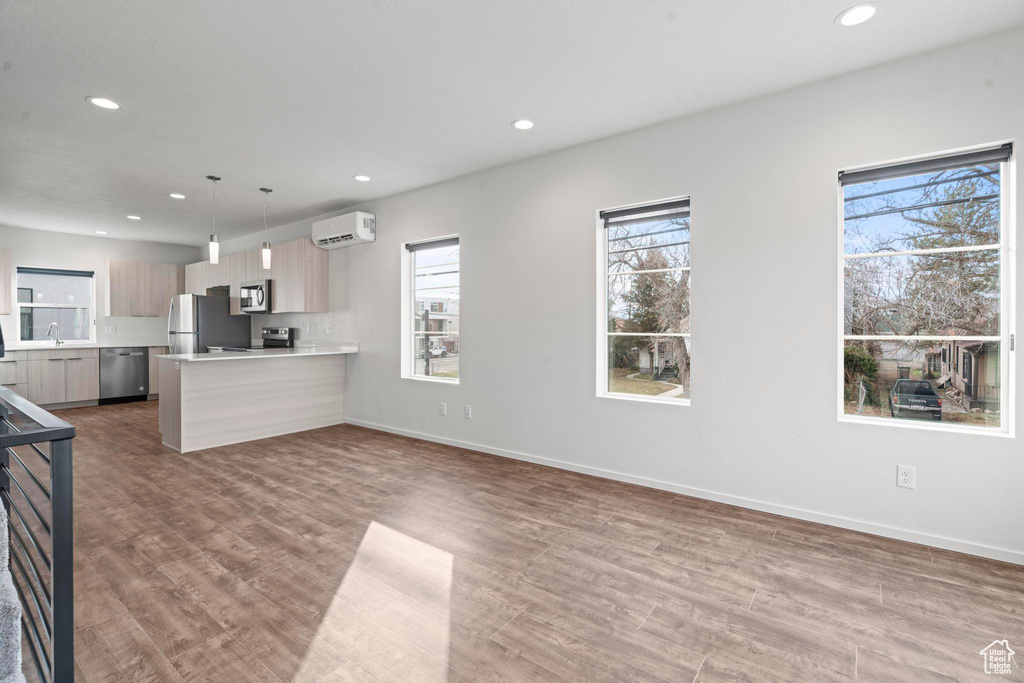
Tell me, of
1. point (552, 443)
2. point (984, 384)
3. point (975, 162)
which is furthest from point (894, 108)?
point (552, 443)

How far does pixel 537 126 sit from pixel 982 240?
2.59 meters

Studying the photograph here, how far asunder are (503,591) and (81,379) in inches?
290

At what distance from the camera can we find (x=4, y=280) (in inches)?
246

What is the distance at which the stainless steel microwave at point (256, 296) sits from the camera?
20.6ft

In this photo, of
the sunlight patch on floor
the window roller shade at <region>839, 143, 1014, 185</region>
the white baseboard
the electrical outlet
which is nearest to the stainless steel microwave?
the white baseboard

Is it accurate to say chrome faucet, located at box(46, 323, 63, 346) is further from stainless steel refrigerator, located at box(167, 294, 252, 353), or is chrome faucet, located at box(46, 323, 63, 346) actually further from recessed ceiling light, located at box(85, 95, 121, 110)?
recessed ceiling light, located at box(85, 95, 121, 110)

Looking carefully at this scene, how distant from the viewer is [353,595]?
209 centimetres

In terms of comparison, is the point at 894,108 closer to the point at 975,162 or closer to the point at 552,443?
the point at 975,162

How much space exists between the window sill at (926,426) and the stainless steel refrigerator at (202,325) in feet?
23.3

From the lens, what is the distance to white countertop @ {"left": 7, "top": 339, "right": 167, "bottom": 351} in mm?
6344

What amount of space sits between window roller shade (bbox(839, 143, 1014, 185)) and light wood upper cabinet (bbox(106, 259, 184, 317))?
28.9 ft

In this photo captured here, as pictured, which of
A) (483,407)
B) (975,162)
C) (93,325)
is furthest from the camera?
(93,325)

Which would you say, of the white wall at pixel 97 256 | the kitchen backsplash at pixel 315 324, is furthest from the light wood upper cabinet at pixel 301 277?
the white wall at pixel 97 256

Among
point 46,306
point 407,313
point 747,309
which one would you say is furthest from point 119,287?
point 747,309
